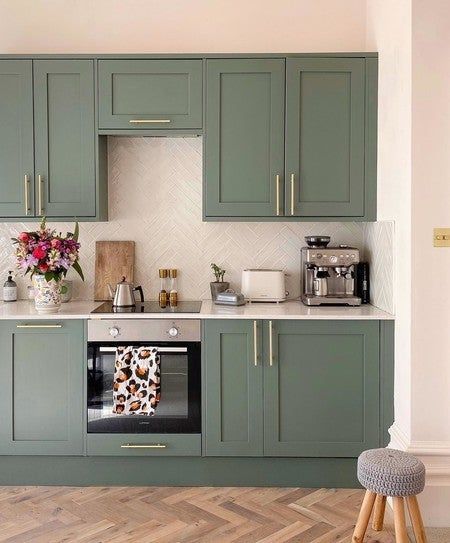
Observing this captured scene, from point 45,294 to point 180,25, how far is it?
182 cm

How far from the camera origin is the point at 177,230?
422 cm

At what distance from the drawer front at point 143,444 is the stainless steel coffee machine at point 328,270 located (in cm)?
101

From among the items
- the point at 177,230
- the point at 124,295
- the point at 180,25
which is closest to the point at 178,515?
the point at 124,295

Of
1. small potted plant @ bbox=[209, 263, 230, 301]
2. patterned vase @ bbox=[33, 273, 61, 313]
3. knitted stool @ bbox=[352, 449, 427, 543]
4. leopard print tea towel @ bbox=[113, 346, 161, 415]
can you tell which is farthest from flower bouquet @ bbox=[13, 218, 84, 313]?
knitted stool @ bbox=[352, 449, 427, 543]

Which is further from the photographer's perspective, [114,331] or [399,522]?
[114,331]

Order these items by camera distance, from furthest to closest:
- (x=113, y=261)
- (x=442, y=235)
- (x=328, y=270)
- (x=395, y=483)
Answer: (x=113, y=261) < (x=328, y=270) < (x=442, y=235) < (x=395, y=483)

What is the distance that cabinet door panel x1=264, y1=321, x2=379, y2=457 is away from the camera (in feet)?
11.7

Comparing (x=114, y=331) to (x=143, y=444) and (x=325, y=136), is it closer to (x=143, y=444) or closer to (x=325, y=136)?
(x=143, y=444)

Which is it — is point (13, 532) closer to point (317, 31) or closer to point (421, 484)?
point (421, 484)

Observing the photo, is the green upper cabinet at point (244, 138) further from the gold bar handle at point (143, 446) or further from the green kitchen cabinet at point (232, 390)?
the gold bar handle at point (143, 446)

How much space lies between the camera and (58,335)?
358 cm

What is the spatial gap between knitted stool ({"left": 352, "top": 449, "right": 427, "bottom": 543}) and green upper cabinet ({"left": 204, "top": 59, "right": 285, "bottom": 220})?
5.11 ft

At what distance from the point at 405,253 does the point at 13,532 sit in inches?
86.7

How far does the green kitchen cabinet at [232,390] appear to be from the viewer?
3564 millimetres
